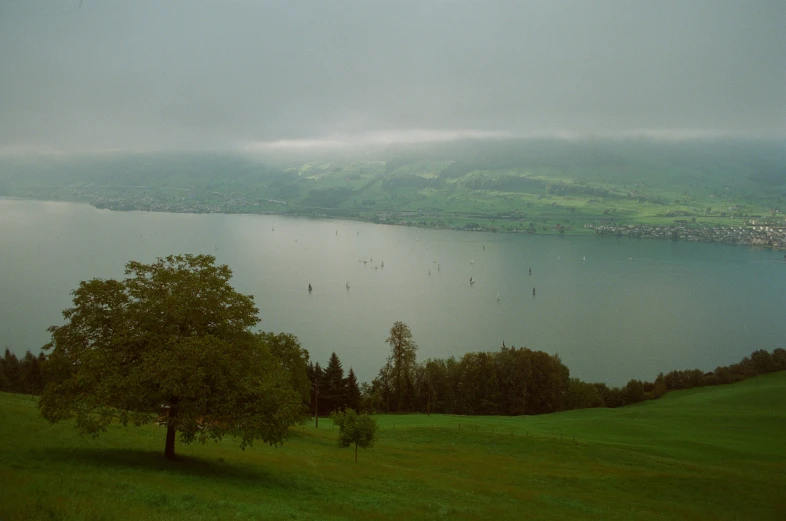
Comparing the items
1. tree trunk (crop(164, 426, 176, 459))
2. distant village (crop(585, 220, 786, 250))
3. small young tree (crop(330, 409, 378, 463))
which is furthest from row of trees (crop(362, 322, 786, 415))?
distant village (crop(585, 220, 786, 250))

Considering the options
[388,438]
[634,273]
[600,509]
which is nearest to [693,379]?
[388,438]

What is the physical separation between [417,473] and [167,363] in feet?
34.9

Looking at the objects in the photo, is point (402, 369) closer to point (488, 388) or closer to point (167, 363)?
point (488, 388)

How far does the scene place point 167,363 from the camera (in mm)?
12898

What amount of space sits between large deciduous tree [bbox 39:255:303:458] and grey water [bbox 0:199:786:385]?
4238cm

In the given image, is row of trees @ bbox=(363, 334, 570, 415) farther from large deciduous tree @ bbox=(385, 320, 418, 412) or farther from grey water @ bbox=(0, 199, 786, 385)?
grey water @ bbox=(0, 199, 786, 385)

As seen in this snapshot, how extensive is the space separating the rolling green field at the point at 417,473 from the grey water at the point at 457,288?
29.1 m

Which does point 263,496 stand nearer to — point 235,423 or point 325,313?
point 235,423

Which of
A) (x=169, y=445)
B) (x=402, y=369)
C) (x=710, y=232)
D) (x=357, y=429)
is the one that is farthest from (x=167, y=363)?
(x=710, y=232)

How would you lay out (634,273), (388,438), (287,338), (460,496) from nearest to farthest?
(460,496)
(388,438)
(287,338)
(634,273)

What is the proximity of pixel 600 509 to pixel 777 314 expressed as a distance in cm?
9142

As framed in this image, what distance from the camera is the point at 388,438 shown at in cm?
2781

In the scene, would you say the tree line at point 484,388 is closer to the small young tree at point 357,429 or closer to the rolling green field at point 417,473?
the rolling green field at point 417,473

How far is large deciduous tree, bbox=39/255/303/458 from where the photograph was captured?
12984 millimetres
